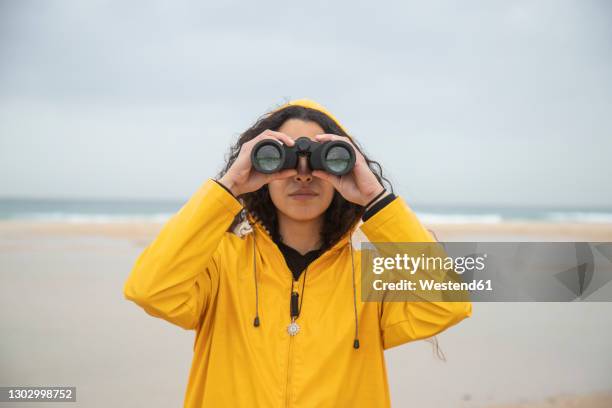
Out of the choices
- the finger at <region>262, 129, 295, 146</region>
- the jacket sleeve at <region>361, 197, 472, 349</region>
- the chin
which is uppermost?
the finger at <region>262, 129, 295, 146</region>

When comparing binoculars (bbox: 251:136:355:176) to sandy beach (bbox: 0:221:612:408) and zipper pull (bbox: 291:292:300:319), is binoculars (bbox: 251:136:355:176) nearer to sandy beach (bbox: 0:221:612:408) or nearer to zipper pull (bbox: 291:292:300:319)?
zipper pull (bbox: 291:292:300:319)

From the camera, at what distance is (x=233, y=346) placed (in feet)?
4.55

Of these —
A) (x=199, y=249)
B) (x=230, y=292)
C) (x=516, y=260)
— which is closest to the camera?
(x=199, y=249)

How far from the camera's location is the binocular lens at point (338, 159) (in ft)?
4.91

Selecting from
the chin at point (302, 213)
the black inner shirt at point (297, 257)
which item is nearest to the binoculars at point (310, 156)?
the chin at point (302, 213)

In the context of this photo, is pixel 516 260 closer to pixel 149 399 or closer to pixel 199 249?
pixel 149 399

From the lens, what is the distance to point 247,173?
4.87 feet

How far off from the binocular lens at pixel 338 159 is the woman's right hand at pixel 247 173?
0.40 feet

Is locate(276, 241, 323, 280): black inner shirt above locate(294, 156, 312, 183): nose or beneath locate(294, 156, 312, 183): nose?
beneath

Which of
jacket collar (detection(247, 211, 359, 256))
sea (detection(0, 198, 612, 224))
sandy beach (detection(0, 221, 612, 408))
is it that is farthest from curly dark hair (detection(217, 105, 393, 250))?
sea (detection(0, 198, 612, 224))

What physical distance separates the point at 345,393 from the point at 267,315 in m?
0.32

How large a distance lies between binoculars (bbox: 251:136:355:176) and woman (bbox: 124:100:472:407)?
3 cm

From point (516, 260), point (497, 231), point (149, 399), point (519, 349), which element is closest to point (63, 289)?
point (149, 399)

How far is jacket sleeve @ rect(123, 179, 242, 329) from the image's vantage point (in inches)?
50.6
